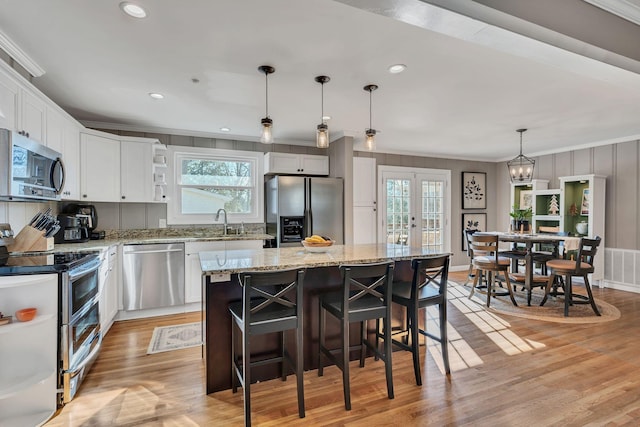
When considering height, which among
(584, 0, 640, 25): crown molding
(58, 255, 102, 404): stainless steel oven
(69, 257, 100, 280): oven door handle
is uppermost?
(584, 0, 640, 25): crown molding

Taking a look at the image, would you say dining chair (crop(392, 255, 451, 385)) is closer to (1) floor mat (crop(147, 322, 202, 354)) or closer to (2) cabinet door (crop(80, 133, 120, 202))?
(1) floor mat (crop(147, 322, 202, 354))

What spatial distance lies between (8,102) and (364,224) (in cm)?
468

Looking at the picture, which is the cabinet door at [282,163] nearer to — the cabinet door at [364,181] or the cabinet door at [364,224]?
the cabinet door at [364,181]

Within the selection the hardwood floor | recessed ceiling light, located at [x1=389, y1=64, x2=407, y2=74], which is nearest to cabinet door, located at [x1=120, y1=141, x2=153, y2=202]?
the hardwood floor

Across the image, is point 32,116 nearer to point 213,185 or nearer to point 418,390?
point 213,185

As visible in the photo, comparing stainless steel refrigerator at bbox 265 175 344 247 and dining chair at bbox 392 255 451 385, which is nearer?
dining chair at bbox 392 255 451 385

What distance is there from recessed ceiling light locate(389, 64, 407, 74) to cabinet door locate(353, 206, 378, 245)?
3.12 metres

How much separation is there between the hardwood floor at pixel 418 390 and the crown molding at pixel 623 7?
8.09 ft

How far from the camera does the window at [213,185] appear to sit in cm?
472

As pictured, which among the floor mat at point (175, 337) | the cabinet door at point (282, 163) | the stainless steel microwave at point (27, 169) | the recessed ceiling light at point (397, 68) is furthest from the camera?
the cabinet door at point (282, 163)

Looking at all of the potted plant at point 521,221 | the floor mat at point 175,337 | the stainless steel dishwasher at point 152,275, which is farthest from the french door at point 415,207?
the floor mat at point 175,337

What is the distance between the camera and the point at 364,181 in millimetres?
5766

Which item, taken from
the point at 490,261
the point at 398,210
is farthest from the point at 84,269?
the point at 398,210

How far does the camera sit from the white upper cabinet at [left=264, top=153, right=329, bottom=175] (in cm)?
490
